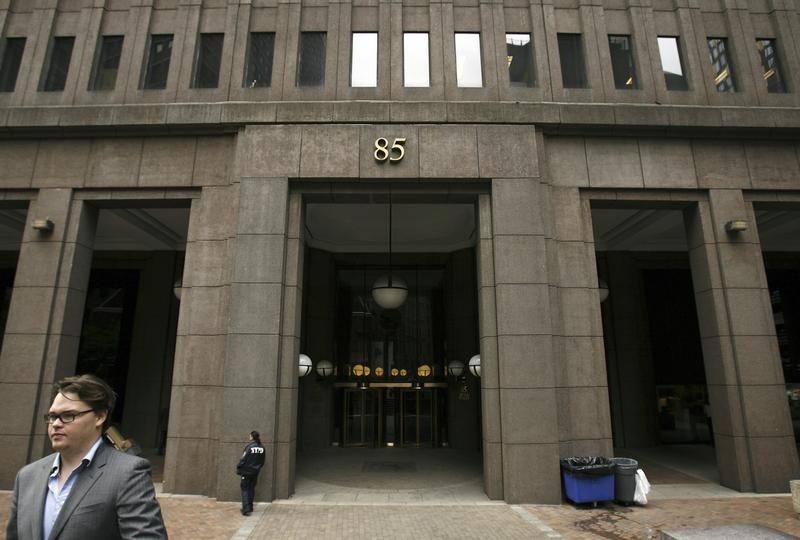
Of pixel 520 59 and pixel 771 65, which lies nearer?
pixel 520 59

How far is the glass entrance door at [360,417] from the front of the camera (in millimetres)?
18016

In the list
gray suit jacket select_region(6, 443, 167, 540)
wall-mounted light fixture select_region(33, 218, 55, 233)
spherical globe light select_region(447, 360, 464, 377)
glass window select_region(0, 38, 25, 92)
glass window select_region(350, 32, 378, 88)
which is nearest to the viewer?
gray suit jacket select_region(6, 443, 167, 540)

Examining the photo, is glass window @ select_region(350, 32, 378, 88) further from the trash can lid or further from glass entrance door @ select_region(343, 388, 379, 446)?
glass entrance door @ select_region(343, 388, 379, 446)

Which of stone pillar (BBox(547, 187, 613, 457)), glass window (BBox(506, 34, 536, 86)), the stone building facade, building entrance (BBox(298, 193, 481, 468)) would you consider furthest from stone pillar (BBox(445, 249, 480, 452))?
glass window (BBox(506, 34, 536, 86))

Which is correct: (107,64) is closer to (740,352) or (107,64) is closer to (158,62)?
(158,62)

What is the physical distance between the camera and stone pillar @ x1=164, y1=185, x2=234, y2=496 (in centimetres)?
1020

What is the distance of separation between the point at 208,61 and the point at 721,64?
15.3m

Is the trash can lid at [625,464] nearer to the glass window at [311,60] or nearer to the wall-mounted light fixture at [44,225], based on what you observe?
the glass window at [311,60]

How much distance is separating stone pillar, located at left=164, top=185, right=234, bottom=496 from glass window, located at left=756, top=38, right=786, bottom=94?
1602 centimetres

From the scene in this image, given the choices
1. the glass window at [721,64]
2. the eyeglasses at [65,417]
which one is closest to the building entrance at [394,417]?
the glass window at [721,64]

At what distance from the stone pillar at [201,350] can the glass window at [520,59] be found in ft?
28.5

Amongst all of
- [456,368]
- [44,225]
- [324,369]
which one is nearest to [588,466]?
[456,368]

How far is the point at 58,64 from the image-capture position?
12.7 meters

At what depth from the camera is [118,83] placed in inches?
477
